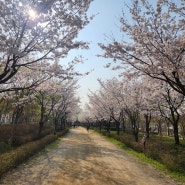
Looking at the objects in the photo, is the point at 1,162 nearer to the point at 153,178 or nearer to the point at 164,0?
the point at 153,178

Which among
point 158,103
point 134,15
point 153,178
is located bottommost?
point 153,178

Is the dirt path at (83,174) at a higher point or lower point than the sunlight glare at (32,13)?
lower

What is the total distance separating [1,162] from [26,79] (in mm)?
12236

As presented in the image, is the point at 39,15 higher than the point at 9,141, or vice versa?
the point at 39,15

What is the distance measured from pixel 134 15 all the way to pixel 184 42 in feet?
8.83

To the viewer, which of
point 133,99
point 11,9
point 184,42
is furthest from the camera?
point 133,99

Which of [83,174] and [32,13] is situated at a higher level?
[32,13]

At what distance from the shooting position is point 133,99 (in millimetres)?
28469

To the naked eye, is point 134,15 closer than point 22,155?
Yes

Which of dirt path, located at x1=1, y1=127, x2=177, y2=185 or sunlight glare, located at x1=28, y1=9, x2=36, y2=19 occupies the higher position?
sunlight glare, located at x1=28, y1=9, x2=36, y2=19

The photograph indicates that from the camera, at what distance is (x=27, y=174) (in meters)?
10.6

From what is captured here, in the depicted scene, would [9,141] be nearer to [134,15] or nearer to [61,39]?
[61,39]

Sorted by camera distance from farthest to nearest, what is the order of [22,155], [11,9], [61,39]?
[22,155], [61,39], [11,9]

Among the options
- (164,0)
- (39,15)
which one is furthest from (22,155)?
(164,0)
